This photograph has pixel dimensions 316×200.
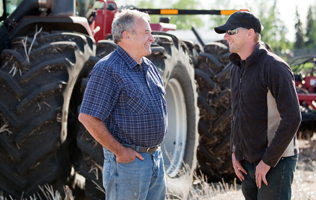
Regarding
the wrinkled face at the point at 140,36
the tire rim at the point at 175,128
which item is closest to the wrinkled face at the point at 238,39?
the wrinkled face at the point at 140,36

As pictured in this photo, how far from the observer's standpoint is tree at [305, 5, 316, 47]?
63.7 meters

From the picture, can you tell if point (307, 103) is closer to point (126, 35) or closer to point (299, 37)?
point (126, 35)

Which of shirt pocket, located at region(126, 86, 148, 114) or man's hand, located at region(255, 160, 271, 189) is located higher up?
shirt pocket, located at region(126, 86, 148, 114)

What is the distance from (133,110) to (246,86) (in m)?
0.74

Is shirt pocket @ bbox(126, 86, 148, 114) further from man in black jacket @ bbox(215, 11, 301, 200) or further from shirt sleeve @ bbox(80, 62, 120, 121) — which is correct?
man in black jacket @ bbox(215, 11, 301, 200)

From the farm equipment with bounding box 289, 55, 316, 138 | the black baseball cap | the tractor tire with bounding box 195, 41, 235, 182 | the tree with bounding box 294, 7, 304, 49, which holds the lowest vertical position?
the tree with bounding box 294, 7, 304, 49

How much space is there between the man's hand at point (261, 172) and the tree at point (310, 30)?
2541 inches

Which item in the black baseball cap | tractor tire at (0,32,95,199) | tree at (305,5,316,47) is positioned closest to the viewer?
the black baseball cap

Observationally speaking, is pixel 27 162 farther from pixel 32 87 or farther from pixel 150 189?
pixel 150 189

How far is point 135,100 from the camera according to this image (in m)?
2.60

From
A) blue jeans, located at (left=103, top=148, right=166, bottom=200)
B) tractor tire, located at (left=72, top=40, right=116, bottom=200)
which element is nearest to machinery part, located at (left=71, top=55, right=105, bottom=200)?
tractor tire, located at (left=72, top=40, right=116, bottom=200)

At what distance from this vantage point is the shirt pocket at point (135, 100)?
2.58 m

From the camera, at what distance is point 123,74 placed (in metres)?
2.60

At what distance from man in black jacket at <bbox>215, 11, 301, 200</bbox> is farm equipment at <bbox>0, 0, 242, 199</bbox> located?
3.67 feet
